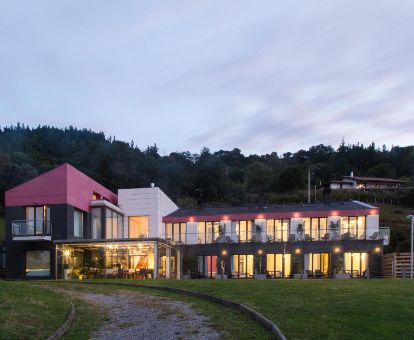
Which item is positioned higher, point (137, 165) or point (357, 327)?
point (137, 165)

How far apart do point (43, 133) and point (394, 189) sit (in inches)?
2244

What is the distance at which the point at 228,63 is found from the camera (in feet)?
85.1

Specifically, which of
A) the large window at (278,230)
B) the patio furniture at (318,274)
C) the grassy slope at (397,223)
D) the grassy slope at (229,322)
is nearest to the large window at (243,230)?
the large window at (278,230)

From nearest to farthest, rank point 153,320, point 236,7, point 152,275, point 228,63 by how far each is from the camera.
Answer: point 153,320 → point 236,7 → point 228,63 → point 152,275

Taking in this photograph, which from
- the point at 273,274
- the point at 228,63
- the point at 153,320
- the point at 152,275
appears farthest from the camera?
the point at 273,274

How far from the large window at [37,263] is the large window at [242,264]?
12.0m

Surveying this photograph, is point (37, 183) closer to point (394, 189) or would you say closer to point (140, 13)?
point (140, 13)

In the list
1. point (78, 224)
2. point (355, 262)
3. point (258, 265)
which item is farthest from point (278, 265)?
point (78, 224)

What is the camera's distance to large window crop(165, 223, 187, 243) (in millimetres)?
37688

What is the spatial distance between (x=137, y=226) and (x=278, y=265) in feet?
33.8

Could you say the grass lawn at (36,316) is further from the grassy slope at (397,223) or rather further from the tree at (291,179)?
the tree at (291,179)

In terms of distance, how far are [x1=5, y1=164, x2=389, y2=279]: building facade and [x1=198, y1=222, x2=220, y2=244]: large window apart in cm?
7

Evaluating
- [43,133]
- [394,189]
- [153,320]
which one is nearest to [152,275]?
[153,320]

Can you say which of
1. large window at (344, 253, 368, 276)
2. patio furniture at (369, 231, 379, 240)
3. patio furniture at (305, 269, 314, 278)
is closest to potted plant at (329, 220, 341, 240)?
large window at (344, 253, 368, 276)
